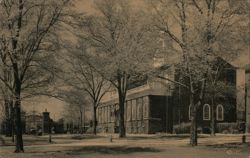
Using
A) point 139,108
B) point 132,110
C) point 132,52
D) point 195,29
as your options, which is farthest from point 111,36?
point 132,110

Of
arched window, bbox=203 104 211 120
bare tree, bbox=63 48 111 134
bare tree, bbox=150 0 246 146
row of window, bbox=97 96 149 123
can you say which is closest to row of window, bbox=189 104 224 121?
arched window, bbox=203 104 211 120

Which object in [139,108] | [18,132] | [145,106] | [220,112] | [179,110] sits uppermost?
[145,106]

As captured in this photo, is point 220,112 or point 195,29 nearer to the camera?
point 195,29

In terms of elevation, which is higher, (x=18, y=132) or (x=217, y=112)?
(x=217, y=112)

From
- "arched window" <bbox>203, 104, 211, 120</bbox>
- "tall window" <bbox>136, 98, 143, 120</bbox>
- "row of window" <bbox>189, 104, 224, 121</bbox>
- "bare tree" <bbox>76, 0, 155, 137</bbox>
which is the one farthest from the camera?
"tall window" <bbox>136, 98, 143, 120</bbox>

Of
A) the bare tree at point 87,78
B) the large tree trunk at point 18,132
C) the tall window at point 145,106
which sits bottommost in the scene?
the large tree trunk at point 18,132

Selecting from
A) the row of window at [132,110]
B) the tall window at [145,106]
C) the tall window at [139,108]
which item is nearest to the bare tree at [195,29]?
the tall window at [145,106]

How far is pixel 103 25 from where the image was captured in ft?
162

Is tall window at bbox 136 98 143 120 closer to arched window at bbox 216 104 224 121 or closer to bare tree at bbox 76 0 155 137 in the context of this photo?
arched window at bbox 216 104 224 121

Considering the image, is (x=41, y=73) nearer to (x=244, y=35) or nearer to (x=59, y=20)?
(x=59, y=20)

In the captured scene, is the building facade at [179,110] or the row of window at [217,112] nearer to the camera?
the building facade at [179,110]

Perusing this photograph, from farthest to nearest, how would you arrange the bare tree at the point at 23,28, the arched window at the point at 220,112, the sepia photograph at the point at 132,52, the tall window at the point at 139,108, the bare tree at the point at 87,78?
1. the tall window at the point at 139,108
2. the arched window at the point at 220,112
3. the bare tree at the point at 87,78
4. the sepia photograph at the point at 132,52
5. the bare tree at the point at 23,28

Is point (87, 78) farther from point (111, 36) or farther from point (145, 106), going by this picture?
point (111, 36)

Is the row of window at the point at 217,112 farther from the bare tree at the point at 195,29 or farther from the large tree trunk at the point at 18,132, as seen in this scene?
the large tree trunk at the point at 18,132
